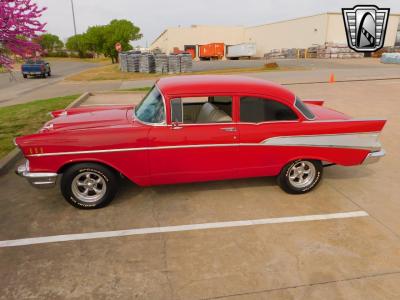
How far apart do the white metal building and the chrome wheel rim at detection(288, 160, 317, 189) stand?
53118mm

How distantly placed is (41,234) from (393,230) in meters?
4.29

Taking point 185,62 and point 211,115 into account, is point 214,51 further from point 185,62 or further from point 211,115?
Answer: point 211,115

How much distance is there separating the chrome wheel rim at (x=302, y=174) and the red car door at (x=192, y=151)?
3.16ft

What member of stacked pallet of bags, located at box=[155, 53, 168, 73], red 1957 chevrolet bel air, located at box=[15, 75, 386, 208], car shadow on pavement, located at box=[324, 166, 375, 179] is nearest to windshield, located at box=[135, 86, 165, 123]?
red 1957 chevrolet bel air, located at box=[15, 75, 386, 208]

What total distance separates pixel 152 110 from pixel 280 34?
65.2 meters

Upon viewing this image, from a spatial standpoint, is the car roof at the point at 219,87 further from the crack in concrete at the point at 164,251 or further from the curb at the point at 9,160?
the curb at the point at 9,160

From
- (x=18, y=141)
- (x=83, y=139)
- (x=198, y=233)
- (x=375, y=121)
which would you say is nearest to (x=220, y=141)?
(x=198, y=233)

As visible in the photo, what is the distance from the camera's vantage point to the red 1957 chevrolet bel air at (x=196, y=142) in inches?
161

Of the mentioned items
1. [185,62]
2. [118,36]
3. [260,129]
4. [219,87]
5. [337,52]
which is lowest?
[260,129]

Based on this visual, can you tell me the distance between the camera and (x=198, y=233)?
3.84m

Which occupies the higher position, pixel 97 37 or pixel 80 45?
pixel 97 37

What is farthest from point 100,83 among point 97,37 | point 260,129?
point 97,37

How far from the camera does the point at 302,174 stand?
4.81m

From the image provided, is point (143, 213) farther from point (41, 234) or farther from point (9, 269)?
point (9, 269)
